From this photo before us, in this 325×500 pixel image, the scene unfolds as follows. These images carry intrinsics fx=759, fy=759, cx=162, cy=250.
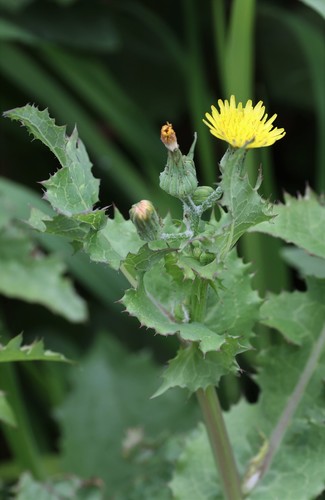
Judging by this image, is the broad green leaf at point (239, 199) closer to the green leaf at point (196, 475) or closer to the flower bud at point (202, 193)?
the flower bud at point (202, 193)

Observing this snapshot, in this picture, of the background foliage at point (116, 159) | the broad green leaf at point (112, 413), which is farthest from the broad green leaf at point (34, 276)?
the broad green leaf at point (112, 413)

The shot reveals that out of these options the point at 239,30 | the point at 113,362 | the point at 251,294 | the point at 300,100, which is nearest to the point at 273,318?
the point at 251,294

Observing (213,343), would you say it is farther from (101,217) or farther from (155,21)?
(155,21)

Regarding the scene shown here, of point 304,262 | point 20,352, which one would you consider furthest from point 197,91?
point 20,352

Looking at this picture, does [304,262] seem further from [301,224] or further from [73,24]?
[73,24]

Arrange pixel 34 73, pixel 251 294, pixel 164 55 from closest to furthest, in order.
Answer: pixel 251 294 < pixel 34 73 < pixel 164 55

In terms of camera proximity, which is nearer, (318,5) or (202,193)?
(202,193)

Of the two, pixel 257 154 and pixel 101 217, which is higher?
pixel 101 217
